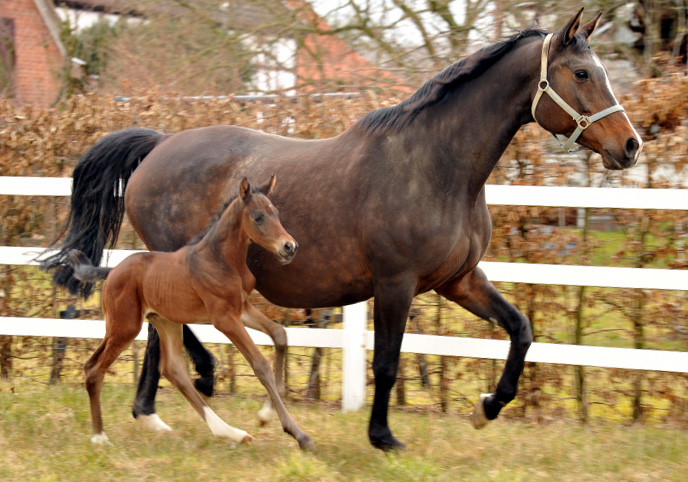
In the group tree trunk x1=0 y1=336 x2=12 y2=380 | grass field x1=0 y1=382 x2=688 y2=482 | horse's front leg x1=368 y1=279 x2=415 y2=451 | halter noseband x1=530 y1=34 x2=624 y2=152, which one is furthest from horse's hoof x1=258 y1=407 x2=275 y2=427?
tree trunk x1=0 y1=336 x2=12 y2=380

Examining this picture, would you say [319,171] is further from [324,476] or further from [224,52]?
[224,52]

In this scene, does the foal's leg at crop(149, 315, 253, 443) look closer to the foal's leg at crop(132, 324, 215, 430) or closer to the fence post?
the foal's leg at crop(132, 324, 215, 430)

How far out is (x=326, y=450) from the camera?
391 cm

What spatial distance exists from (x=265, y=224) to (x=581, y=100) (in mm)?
1619

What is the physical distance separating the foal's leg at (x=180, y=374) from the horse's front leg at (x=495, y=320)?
133cm

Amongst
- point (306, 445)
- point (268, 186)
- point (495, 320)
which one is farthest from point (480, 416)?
point (268, 186)

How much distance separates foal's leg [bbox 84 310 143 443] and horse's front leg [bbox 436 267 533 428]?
67.1 inches

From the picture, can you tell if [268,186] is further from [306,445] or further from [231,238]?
[306,445]

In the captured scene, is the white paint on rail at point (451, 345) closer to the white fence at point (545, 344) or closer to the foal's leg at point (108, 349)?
the white fence at point (545, 344)

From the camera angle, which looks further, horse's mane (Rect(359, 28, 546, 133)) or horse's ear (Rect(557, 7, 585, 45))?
horse's mane (Rect(359, 28, 546, 133))

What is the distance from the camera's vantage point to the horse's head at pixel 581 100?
342cm

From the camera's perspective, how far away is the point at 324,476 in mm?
3438

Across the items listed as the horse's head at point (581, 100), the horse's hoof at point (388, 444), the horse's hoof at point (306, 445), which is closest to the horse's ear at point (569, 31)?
the horse's head at point (581, 100)

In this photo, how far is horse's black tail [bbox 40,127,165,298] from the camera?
185 inches
